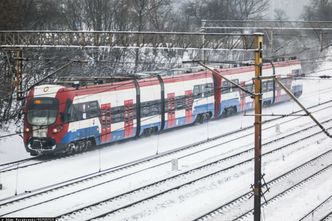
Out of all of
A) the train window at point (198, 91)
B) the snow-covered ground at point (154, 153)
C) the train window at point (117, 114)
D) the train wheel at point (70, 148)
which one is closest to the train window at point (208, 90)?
the train window at point (198, 91)

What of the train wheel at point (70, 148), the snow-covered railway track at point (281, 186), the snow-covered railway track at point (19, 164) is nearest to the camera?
the snow-covered railway track at point (281, 186)

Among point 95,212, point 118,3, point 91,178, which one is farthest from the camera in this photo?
point 118,3

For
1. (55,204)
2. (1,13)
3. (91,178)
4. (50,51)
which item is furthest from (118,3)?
(55,204)

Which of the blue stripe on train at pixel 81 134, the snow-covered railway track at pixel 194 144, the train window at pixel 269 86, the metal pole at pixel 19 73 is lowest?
the snow-covered railway track at pixel 194 144

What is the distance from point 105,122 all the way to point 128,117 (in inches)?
64.0

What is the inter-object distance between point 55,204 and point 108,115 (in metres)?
8.95

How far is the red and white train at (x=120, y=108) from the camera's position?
2648 cm

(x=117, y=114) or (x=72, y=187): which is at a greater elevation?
(x=117, y=114)

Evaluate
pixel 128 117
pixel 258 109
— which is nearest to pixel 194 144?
pixel 128 117

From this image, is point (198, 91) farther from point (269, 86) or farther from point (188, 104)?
point (269, 86)

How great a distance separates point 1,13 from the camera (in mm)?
34406

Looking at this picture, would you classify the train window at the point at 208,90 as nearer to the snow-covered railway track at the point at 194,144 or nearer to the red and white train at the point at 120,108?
the red and white train at the point at 120,108

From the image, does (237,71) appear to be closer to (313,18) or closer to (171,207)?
(171,207)

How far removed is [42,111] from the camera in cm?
2661
